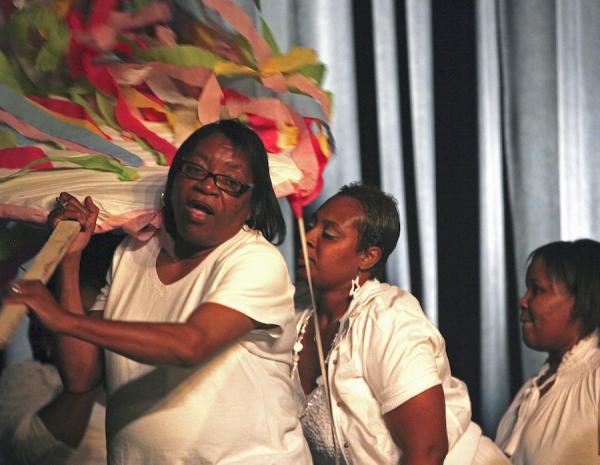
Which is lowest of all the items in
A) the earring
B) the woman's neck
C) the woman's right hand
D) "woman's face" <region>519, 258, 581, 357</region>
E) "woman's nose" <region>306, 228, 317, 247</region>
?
"woman's face" <region>519, 258, 581, 357</region>

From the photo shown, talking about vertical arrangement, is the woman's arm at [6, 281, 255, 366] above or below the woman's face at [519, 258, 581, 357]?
above

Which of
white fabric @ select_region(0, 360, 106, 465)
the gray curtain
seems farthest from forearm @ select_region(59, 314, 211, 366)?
the gray curtain

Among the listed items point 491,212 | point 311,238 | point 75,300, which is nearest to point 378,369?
point 311,238

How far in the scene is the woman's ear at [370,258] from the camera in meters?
2.24

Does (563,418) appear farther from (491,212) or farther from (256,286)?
(256,286)

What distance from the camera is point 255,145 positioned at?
5.35 ft

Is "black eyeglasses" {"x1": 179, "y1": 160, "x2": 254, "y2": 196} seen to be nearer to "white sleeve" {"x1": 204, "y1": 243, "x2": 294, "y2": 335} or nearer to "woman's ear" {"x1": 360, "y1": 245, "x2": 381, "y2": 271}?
"white sleeve" {"x1": 204, "y1": 243, "x2": 294, "y2": 335}

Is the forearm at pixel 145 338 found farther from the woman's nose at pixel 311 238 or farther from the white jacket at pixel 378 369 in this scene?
the woman's nose at pixel 311 238

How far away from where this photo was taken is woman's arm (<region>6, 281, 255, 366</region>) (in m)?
1.34

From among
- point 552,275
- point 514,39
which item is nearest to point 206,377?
point 552,275

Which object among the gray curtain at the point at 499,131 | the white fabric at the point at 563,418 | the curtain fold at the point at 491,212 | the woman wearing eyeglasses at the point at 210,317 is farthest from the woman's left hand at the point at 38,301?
the curtain fold at the point at 491,212

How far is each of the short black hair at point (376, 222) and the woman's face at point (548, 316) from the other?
0.45m

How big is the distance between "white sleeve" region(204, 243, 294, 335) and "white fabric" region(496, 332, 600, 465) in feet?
3.23

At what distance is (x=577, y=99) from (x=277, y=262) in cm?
169
